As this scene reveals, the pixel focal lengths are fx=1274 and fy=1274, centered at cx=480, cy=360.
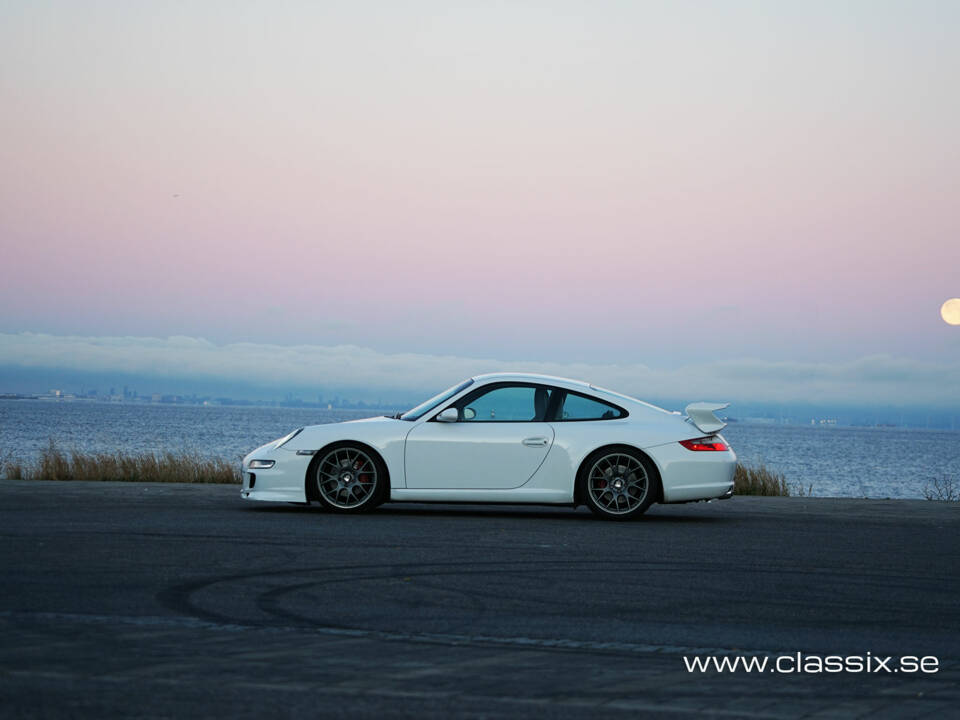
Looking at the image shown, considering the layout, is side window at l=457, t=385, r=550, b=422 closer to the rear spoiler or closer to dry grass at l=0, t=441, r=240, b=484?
the rear spoiler

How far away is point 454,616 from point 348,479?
6648mm

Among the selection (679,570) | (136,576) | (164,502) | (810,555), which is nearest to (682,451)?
(810,555)

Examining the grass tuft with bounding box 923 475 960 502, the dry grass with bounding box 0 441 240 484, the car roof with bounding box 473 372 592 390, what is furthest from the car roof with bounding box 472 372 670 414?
the dry grass with bounding box 0 441 240 484

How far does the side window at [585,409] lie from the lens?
13.7 metres

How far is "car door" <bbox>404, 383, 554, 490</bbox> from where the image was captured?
13.3 m

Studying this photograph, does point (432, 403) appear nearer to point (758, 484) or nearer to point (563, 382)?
point (563, 382)

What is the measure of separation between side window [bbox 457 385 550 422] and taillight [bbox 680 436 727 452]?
156 centimetres

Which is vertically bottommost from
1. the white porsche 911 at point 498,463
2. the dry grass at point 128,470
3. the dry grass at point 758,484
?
the dry grass at point 128,470

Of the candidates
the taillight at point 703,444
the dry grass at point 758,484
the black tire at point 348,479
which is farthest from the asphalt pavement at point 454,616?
the dry grass at point 758,484

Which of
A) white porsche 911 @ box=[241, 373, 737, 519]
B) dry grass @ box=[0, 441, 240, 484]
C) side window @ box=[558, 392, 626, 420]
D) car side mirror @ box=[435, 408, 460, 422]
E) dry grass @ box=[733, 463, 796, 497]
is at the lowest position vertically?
dry grass @ box=[0, 441, 240, 484]

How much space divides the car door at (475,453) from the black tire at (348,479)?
350mm

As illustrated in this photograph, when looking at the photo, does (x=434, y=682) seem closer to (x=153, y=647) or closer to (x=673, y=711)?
(x=673, y=711)

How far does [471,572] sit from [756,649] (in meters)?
2.91

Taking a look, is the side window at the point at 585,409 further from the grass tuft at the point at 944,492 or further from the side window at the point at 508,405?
the grass tuft at the point at 944,492
